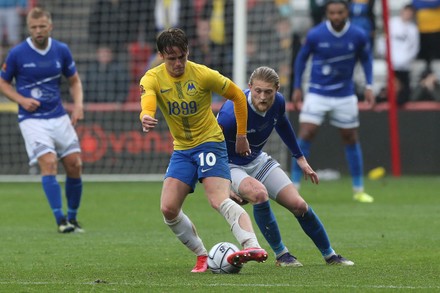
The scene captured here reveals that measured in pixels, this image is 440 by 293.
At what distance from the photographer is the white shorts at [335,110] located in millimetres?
14945

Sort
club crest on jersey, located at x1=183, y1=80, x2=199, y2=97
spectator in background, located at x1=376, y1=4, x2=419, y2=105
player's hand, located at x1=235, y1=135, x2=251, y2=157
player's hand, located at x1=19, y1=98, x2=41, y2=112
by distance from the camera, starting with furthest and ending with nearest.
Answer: spectator in background, located at x1=376, y1=4, x2=419, y2=105
player's hand, located at x1=19, y1=98, x2=41, y2=112
player's hand, located at x1=235, y1=135, x2=251, y2=157
club crest on jersey, located at x1=183, y1=80, x2=199, y2=97

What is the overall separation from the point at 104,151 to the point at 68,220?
7.18 meters

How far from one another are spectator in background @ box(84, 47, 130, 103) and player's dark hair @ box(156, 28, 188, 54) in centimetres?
1176

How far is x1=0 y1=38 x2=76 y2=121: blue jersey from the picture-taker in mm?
12055

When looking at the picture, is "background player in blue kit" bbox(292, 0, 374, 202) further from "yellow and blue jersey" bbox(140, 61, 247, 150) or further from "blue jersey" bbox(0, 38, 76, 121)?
"yellow and blue jersey" bbox(140, 61, 247, 150)

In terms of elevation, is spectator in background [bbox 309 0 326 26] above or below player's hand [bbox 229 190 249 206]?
above

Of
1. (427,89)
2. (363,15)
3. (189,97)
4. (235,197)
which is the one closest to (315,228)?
(235,197)

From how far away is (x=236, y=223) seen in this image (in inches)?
311

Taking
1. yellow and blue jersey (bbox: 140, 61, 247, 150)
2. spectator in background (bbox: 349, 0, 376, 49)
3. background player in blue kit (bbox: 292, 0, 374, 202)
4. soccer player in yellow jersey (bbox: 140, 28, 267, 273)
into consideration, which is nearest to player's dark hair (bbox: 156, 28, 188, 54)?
soccer player in yellow jersey (bbox: 140, 28, 267, 273)

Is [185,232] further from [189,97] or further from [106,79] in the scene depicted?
[106,79]

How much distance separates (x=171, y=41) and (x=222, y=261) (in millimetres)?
1656

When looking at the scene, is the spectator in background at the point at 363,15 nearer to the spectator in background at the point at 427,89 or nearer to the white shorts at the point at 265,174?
the spectator in background at the point at 427,89

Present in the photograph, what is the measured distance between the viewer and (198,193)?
1672cm

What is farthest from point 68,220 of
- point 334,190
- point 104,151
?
point 104,151
